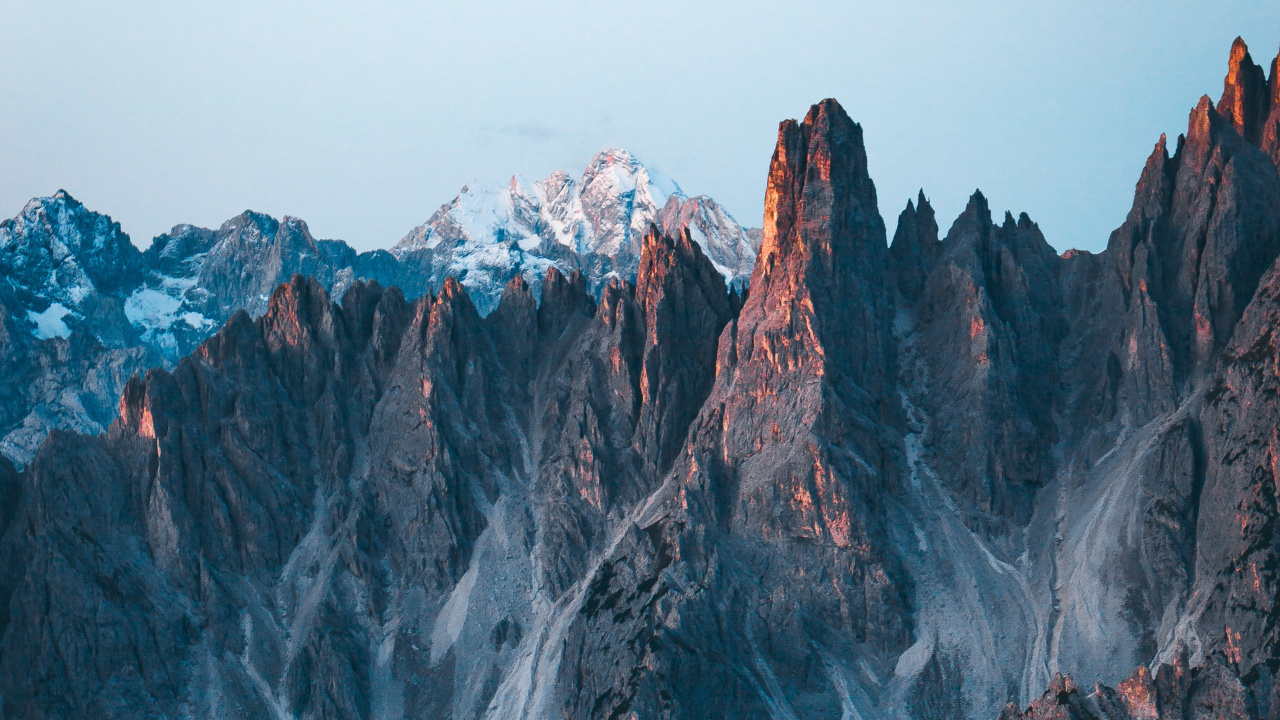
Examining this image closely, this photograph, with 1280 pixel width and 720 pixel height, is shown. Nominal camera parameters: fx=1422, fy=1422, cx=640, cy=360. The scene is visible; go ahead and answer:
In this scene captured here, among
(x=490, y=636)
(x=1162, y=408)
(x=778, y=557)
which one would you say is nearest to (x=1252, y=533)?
(x=1162, y=408)

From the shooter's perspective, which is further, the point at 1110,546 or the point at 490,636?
the point at 490,636

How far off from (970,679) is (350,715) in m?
80.8

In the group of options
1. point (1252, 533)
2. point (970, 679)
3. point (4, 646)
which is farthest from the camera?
point (4, 646)

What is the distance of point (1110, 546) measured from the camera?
589ft

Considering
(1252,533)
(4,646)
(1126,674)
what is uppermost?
(4,646)

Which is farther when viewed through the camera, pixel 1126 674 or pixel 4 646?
pixel 4 646

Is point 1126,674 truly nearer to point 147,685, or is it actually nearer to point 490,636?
point 490,636

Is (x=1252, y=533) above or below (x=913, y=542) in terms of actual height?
below

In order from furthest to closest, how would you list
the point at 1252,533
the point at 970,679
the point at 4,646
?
the point at 4,646
the point at 970,679
the point at 1252,533

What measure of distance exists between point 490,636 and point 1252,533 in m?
98.0

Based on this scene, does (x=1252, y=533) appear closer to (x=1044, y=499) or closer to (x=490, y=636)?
(x=1044, y=499)

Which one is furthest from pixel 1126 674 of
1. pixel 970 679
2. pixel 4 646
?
pixel 4 646

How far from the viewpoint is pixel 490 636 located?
19550 centimetres

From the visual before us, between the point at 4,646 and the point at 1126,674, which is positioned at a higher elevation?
the point at 4,646
